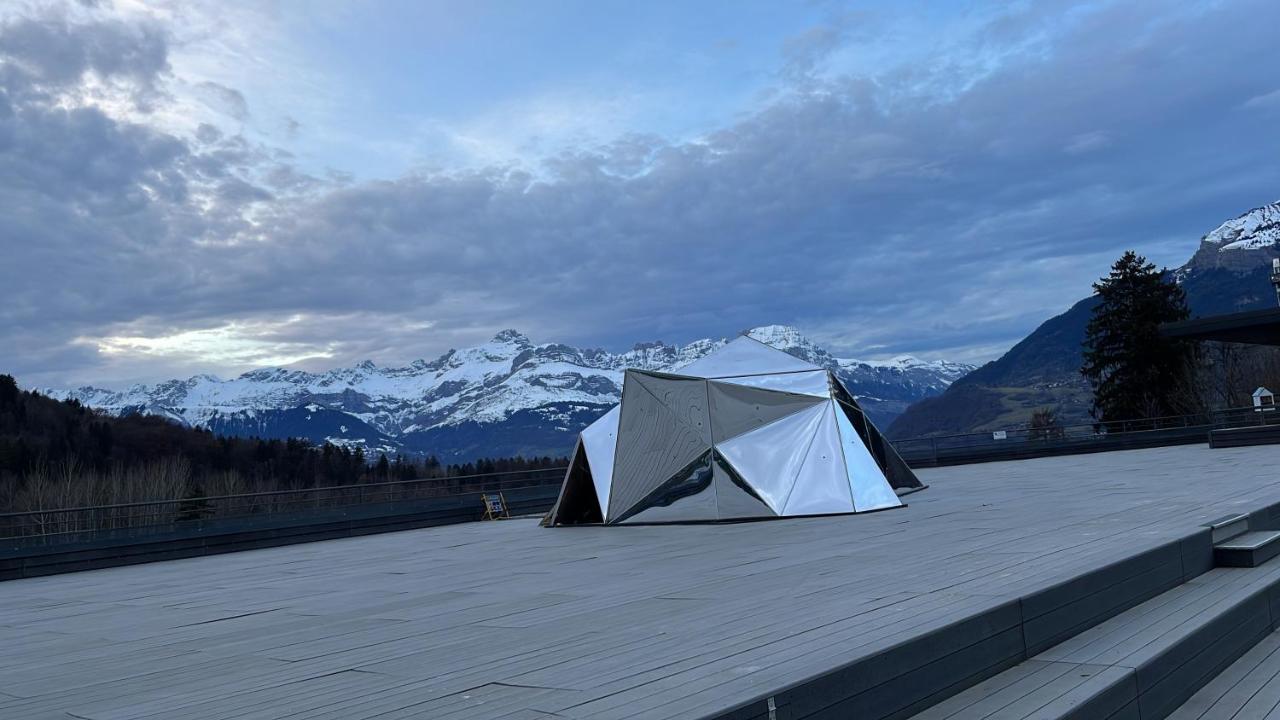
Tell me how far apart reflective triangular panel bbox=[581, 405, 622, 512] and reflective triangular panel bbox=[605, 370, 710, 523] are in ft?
0.79

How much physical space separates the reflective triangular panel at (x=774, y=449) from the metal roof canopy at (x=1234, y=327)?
1498 cm

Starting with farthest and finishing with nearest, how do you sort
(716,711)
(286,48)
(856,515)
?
(286,48), (856,515), (716,711)

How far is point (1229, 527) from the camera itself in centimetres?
789

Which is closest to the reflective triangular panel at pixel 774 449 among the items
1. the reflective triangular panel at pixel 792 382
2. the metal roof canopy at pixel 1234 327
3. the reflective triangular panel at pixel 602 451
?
the reflective triangular panel at pixel 792 382

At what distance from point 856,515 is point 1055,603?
8.34m

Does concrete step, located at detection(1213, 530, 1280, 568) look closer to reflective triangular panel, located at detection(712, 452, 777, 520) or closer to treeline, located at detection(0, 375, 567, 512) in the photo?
reflective triangular panel, located at detection(712, 452, 777, 520)

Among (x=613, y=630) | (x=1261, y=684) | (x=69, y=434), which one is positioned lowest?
(x=1261, y=684)

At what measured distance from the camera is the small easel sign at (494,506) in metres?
21.2

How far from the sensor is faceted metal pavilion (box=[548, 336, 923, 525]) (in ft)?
45.7

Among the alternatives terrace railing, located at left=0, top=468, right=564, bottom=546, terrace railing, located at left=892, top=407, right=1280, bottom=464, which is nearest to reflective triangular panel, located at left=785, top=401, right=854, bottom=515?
terrace railing, located at left=0, top=468, right=564, bottom=546

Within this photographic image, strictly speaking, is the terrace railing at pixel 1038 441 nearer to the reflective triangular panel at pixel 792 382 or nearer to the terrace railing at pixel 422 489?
the terrace railing at pixel 422 489

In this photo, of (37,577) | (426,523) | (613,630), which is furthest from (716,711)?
(426,523)

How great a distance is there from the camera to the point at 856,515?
527 inches

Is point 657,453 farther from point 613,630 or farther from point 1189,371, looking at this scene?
point 1189,371
